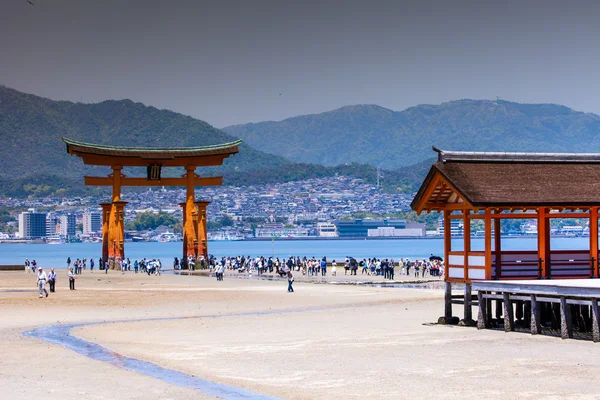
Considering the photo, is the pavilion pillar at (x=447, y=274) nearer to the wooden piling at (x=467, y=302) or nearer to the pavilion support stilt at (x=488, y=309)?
the wooden piling at (x=467, y=302)

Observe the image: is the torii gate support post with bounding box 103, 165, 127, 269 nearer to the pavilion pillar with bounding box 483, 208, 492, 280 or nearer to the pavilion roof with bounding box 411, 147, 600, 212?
the pavilion roof with bounding box 411, 147, 600, 212

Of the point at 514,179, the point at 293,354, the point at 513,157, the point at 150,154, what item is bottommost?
the point at 293,354

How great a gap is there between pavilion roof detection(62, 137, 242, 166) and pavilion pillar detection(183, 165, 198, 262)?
1.40m

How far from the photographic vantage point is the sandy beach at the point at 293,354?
1784 centimetres

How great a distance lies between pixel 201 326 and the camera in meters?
30.2

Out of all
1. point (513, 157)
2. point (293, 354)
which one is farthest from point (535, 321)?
point (293, 354)

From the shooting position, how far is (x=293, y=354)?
22.8 meters

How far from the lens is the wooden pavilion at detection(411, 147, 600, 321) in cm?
2661

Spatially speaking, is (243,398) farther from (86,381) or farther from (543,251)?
(543,251)

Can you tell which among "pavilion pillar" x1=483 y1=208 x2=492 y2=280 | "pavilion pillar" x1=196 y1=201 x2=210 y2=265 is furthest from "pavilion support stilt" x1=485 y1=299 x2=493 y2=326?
"pavilion pillar" x1=196 y1=201 x2=210 y2=265

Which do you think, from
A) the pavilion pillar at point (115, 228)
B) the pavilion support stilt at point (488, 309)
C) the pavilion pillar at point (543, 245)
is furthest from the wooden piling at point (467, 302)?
the pavilion pillar at point (115, 228)

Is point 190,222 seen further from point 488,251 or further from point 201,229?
point 488,251

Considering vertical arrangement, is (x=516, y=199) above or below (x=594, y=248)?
above

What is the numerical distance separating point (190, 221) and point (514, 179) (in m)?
51.7
